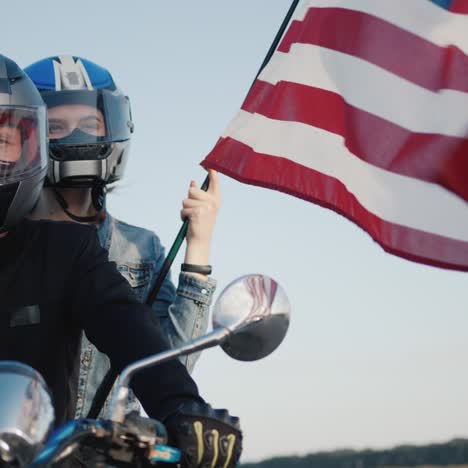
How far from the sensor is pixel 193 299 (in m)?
4.88

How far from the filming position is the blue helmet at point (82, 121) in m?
5.29

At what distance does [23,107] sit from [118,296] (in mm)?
770

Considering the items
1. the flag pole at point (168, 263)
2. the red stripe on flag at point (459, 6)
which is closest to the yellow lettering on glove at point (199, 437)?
the flag pole at point (168, 263)

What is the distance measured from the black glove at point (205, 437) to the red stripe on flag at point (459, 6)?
2828mm

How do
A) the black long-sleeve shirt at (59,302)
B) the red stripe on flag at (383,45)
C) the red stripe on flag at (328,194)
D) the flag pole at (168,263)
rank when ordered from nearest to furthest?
1. the black long-sleeve shirt at (59,302)
2. the flag pole at (168,263)
3. the red stripe on flag at (328,194)
4. the red stripe on flag at (383,45)

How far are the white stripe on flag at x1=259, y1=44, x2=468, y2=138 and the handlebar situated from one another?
8.93 feet

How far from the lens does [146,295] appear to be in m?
5.02

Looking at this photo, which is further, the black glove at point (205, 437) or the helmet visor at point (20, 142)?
the helmet visor at point (20, 142)

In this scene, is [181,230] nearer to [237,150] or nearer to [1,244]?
[237,150]

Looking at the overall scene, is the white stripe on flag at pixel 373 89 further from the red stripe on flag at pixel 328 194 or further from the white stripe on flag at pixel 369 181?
the red stripe on flag at pixel 328 194

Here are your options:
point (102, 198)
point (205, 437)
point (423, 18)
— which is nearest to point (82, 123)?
point (102, 198)

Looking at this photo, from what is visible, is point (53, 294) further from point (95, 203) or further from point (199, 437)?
point (95, 203)

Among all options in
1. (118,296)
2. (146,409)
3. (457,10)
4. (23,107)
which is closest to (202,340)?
(146,409)

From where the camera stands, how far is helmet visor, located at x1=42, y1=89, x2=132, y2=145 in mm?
5301
